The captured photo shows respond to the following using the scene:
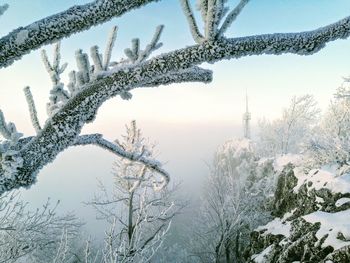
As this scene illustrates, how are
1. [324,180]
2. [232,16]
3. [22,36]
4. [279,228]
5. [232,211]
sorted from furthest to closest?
[232,211]
[324,180]
[279,228]
[232,16]
[22,36]

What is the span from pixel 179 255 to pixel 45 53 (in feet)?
79.5

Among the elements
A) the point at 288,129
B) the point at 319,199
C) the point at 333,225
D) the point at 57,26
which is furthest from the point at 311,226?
the point at 288,129

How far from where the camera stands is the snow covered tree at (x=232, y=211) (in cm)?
1216

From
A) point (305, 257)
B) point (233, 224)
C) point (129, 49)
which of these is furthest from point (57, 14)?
point (233, 224)

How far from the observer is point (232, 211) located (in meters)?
13.3

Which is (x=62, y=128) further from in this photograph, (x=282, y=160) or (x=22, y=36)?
(x=282, y=160)

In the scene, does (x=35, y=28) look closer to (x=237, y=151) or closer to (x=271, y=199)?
(x=271, y=199)

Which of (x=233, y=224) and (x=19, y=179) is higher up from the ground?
(x=19, y=179)

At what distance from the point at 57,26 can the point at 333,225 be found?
8.45 metres

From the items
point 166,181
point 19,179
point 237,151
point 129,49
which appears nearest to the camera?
point 19,179

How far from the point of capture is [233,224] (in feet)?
38.4

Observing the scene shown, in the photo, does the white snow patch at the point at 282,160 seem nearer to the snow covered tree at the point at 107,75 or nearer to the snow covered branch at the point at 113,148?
the snow covered branch at the point at 113,148

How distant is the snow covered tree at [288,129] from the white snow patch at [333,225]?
56.7 feet

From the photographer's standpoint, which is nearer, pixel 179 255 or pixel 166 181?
pixel 166 181
